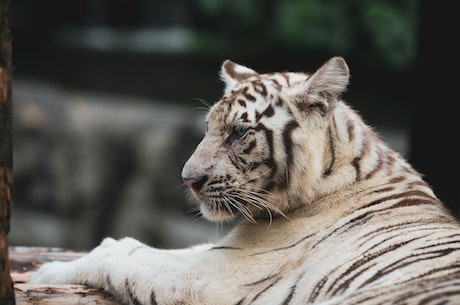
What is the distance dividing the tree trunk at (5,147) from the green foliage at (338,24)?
283 inches

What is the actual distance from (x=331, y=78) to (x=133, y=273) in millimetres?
1050

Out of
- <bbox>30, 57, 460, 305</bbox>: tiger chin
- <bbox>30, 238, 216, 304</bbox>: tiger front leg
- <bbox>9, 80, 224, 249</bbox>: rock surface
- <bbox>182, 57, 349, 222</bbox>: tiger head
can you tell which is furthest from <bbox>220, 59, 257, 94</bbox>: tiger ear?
<bbox>9, 80, 224, 249</bbox>: rock surface

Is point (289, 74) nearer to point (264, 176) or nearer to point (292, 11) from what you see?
point (264, 176)

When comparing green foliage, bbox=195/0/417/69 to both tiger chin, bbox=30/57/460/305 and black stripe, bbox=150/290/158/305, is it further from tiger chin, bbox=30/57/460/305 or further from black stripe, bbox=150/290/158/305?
black stripe, bbox=150/290/158/305

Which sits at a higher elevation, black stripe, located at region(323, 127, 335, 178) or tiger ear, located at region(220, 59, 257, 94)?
tiger ear, located at region(220, 59, 257, 94)

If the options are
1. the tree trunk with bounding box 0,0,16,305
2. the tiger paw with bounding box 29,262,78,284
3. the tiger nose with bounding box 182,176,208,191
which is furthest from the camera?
the tiger paw with bounding box 29,262,78,284

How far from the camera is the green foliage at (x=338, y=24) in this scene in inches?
358

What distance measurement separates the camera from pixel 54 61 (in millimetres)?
12086

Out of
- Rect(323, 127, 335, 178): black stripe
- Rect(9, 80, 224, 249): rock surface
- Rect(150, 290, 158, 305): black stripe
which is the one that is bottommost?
Rect(9, 80, 224, 249): rock surface

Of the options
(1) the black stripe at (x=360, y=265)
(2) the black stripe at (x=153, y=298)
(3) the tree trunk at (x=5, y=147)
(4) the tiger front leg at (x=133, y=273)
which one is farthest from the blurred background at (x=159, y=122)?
(3) the tree trunk at (x=5, y=147)

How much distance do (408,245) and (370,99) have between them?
759 centimetres

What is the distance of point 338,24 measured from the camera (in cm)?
929

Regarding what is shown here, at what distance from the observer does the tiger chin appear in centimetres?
290

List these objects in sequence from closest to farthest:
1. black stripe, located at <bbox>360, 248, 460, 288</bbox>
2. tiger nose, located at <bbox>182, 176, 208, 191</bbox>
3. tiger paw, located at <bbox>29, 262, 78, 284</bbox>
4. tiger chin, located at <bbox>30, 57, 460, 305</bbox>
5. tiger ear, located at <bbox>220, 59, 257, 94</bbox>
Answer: black stripe, located at <bbox>360, 248, 460, 288</bbox> → tiger chin, located at <bbox>30, 57, 460, 305</bbox> → tiger nose, located at <bbox>182, 176, 208, 191</bbox> → tiger paw, located at <bbox>29, 262, 78, 284</bbox> → tiger ear, located at <bbox>220, 59, 257, 94</bbox>
